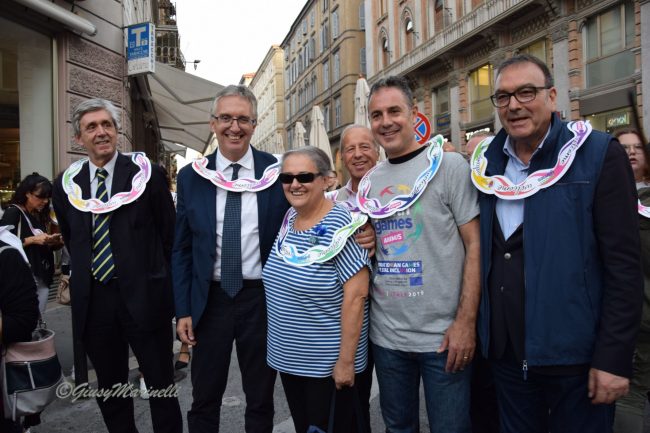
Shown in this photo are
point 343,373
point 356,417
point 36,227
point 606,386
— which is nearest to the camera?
point 606,386

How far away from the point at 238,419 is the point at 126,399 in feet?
3.55

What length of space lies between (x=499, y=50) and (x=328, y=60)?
23850 mm

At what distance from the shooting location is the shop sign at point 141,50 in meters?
8.73

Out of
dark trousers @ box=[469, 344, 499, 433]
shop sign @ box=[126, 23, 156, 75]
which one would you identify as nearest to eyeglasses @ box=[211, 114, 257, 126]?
dark trousers @ box=[469, 344, 499, 433]

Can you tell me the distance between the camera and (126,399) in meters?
3.03

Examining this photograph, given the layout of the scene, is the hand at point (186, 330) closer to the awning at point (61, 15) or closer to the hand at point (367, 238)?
the hand at point (367, 238)

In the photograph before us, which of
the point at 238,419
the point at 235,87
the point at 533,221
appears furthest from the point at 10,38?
the point at 533,221

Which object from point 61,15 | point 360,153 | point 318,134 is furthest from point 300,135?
point 360,153

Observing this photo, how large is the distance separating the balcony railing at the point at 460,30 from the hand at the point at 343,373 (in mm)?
18074

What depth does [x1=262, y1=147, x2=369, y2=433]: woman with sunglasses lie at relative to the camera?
7.71ft

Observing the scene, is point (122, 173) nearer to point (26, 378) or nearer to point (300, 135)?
point (26, 378)

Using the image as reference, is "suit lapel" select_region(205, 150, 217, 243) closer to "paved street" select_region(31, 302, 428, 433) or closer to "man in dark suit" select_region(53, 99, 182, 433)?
"man in dark suit" select_region(53, 99, 182, 433)

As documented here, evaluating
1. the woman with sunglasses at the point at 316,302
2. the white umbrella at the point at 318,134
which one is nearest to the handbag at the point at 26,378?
the woman with sunglasses at the point at 316,302

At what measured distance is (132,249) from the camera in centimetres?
291
